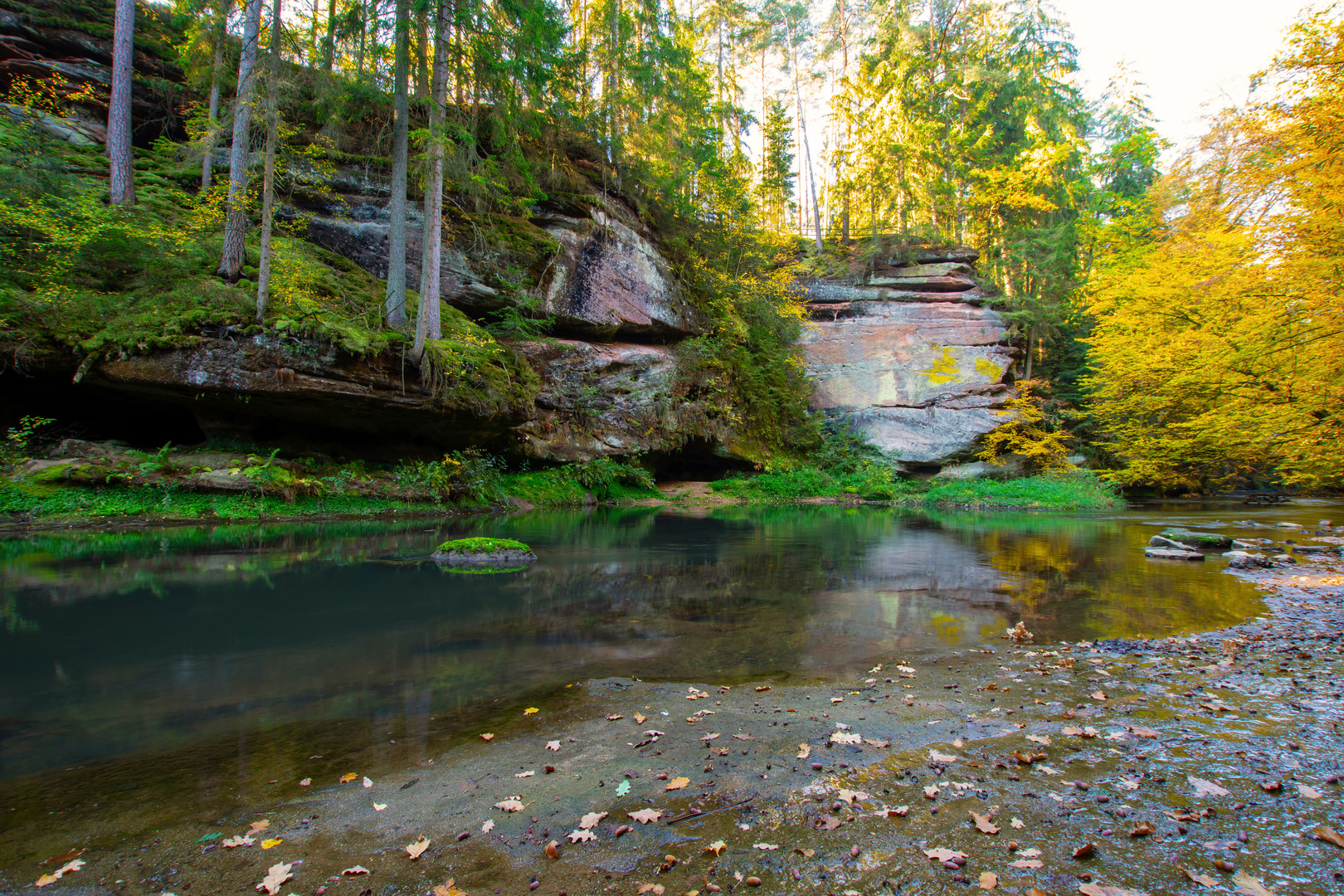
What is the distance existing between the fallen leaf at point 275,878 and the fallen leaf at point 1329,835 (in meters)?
3.93

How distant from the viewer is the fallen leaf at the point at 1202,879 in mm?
1961

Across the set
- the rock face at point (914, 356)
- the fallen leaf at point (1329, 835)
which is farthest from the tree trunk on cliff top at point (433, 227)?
the rock face at point (914, 356)

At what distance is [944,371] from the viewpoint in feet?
88.1

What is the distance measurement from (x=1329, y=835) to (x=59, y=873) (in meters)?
4.83

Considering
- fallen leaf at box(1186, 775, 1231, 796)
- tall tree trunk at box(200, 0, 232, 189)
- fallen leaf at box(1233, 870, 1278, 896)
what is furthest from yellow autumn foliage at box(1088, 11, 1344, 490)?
tall tree trunk at box(200, 0, 232, 189)

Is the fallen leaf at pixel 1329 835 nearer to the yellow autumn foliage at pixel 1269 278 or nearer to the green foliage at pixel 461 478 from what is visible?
the yellow autumn foliage at pixel 1269 278

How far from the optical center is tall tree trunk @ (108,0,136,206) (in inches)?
521

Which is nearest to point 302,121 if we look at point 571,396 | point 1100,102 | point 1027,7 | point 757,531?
point 571,396

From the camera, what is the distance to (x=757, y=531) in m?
14.0

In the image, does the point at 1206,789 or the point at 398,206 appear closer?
the point at 1206,789

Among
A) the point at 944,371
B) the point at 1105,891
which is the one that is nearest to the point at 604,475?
the point at 944,371

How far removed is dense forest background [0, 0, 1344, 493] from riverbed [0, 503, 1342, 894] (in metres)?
5.38

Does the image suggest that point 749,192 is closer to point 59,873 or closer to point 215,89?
point 215,89

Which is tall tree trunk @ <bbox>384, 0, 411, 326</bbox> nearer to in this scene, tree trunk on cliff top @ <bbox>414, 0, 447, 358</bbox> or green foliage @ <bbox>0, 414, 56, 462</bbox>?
tree trunk on cliff top @ <bbox>414, 0, 447, 358</bbox>
